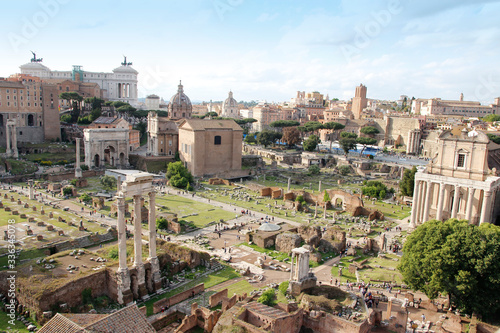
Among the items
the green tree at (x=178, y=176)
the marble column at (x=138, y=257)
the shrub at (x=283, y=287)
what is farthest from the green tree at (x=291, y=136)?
the marble column at (x=138, y=257)

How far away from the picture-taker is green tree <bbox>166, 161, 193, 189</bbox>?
5178 cm

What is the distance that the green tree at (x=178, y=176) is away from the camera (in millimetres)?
51781

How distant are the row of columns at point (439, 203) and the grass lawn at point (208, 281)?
65.3 feet

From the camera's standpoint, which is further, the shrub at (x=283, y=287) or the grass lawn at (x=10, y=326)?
the shrub at (x=283, y=287)

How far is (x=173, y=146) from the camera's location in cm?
6925

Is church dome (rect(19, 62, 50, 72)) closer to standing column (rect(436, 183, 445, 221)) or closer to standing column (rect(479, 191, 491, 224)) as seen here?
standing column (rect(436, 183, 445, 221))

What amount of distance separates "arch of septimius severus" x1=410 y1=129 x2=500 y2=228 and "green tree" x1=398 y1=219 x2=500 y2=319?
12222 millimetres

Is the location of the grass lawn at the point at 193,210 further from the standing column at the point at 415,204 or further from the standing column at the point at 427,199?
the standing column at the point at 427,199

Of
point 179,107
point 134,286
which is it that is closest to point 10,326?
point 134,286

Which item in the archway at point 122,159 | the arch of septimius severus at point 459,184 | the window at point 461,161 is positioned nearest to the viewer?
the arch of septimius severus at point 459,184

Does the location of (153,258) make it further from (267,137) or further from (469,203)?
(267,137)

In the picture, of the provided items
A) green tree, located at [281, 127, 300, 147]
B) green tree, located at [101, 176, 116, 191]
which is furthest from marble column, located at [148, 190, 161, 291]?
green tree, located at [281, 127, 300, 147]

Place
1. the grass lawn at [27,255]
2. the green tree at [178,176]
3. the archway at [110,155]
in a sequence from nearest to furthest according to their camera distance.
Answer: the grass lawn at [27,255] < the green tree at [178,176] < the archway at [110,155]

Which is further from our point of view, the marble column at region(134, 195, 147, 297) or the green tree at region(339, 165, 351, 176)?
the green tree at region(339, 165, 351, 176)
